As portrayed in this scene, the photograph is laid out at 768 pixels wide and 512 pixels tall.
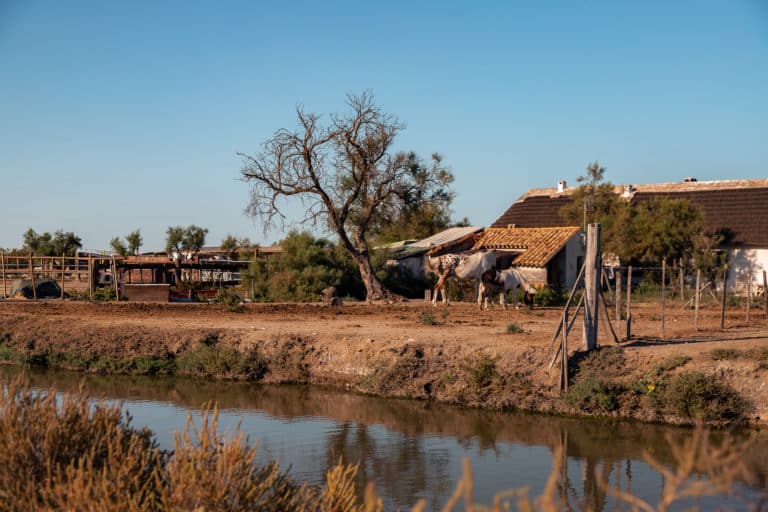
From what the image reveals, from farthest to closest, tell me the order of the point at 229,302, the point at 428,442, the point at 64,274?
the point at 64,274 → the point at 229,302 → the point at 428,442

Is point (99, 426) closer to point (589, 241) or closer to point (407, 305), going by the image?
point (589, 241)

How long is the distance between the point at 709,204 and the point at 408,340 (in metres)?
24.9

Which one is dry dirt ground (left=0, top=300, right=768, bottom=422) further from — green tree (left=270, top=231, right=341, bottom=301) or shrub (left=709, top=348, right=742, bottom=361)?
green tree (left=270, top=231, right=341, bottom=301)

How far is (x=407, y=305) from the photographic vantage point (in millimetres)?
28062

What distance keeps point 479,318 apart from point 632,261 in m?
14.1

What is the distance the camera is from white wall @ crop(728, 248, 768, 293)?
113 feet

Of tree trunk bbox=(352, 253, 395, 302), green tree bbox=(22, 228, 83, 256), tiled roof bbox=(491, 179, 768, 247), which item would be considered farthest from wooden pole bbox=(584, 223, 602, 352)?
green tree bbox=(22, 228, 83, 256)

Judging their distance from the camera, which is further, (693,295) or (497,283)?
(693,295)

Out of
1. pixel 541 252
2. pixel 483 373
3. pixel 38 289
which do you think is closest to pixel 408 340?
pixel 483 373

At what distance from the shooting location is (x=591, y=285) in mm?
16203

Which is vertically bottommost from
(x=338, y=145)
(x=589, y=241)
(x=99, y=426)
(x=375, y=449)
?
(x=375, y=449)

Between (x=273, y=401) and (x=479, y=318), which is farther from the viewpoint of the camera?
(x=479, y=318)

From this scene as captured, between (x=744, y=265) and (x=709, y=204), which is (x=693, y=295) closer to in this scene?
(x=744, y=265)

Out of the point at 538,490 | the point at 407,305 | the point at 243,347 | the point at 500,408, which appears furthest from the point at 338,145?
the point at 538,490
